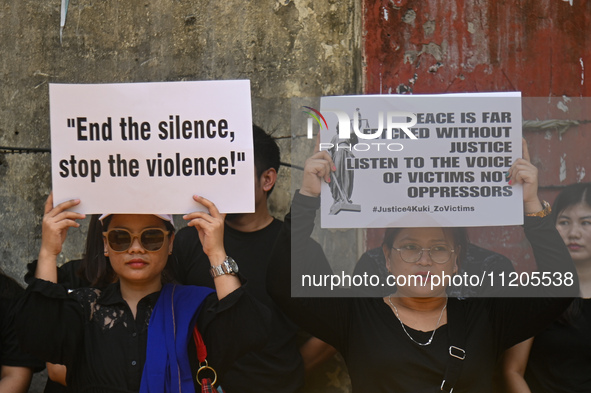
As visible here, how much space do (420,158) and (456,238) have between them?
349 millimetres

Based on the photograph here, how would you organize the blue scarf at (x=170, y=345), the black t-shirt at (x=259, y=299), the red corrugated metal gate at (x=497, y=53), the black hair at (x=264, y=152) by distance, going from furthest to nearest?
1. the red corrugated metal gate at (x=497, y=53)
2. the black hair at (x=264, y=152)
3. the black t-shirt at (x=259, y=299)
4. the blue scarf at (x=170, y=345)

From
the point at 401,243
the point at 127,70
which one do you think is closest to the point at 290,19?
the point at 127,70

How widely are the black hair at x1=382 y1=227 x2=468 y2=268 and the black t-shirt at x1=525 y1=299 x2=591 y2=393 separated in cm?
49

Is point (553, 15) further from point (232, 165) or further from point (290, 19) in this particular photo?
point (232, 165)

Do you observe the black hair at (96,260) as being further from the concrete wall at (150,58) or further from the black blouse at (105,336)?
the concrete wall at (150,58)

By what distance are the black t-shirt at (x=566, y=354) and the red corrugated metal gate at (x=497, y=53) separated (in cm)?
79

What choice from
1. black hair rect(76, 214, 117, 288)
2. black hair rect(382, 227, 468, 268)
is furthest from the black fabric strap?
black hair rect(76, 214, 117, 288)

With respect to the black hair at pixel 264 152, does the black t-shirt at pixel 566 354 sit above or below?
below

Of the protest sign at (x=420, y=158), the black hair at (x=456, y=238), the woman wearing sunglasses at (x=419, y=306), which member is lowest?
the woman wearing sunglasses at (x=419, y=306)

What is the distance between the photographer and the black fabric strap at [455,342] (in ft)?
9.31

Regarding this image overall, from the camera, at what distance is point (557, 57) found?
13.0 ft

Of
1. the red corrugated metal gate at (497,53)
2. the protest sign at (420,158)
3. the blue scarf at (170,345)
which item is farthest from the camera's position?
the red corrugated metal gate at (497,53)

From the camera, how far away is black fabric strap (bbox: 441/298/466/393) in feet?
9.31

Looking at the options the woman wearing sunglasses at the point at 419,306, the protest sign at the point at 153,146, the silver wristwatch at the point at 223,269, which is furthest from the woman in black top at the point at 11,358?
the woman wearing sunglasses at the point at 419,306
